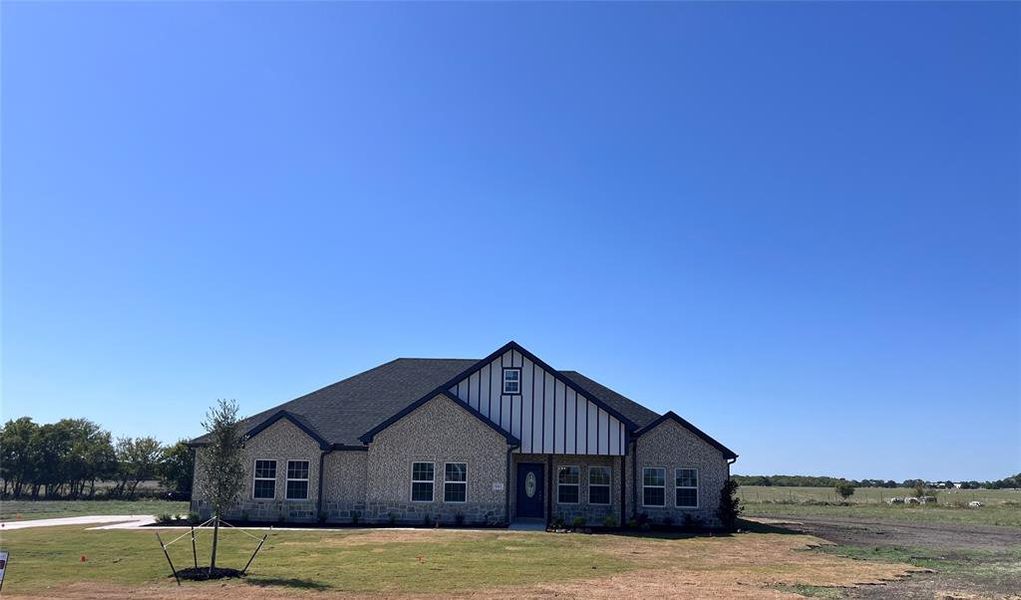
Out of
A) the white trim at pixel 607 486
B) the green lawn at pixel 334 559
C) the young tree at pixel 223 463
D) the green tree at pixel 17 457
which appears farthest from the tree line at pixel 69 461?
the young tree at pixel 223 463

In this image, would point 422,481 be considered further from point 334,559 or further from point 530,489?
point 334,559

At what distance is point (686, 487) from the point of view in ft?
96.7

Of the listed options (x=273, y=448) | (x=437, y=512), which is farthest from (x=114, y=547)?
(x=437, y=512)

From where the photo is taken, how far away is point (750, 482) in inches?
4700

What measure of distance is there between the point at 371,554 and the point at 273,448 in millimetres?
10774

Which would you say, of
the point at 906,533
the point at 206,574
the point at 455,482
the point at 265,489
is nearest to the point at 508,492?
the point at 455,482

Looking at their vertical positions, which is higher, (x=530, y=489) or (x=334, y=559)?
(x=530, y=489)

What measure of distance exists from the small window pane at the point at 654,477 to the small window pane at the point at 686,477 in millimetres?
546

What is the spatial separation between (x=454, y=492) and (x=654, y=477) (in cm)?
747

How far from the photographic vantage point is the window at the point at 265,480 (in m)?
28.8

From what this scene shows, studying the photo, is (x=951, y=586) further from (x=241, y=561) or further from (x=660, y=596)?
(x=241, y=561)

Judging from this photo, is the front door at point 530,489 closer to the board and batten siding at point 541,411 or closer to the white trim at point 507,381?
the board and batten siding at point 541,411

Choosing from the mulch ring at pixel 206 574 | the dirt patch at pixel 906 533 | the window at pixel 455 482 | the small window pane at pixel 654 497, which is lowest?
the dirt patch at pixel 906 533

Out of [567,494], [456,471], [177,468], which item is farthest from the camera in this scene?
[177,468]
